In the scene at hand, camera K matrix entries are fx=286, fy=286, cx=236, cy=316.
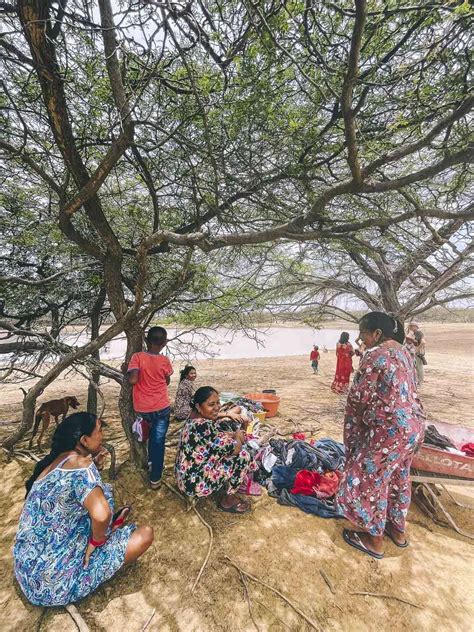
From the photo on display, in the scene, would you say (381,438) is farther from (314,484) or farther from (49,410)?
(49,410)

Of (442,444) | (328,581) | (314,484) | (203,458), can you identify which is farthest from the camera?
(314,484)

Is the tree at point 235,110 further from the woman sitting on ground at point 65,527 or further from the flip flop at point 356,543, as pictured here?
the flip flop at point 356,543

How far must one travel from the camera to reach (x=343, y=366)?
811 cm

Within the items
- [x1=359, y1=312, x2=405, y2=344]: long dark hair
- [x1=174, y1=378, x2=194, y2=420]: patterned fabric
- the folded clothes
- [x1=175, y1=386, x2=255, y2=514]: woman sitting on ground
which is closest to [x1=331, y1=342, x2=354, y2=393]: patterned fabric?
[x1=174, y1=378, x2=194, y2=420]: patterned fabric

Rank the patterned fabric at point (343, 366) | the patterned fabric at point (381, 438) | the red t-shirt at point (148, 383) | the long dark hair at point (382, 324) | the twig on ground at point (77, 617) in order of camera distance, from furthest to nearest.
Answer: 1. the patterned fabric at point (343, 366)
2. the red t-shirt at point (148, 383)
3. the long dark hair at point (382, 324)
4. the patterned fabric at point (381, 438)
5. the twig on ground at point (77, 617)

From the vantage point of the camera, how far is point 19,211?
4.09m

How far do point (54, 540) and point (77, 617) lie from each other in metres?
0.48

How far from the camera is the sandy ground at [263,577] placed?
1883 mm

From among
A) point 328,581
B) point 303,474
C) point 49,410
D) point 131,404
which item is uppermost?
point 131,404

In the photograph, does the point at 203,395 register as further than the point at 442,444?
No

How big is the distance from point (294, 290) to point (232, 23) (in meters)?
5.92

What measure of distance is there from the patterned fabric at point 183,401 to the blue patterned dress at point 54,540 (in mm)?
3628

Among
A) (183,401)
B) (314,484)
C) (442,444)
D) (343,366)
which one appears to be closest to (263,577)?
(314,484)

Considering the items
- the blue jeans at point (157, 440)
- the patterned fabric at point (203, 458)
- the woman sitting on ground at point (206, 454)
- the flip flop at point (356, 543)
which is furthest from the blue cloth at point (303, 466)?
the blue jeans at point (157, 440)
